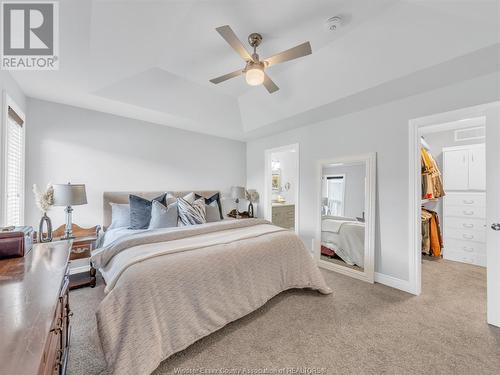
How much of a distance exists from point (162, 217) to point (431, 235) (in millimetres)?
4397

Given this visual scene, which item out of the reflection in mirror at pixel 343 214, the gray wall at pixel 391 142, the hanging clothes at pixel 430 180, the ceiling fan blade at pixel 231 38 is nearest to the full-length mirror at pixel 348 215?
the reflection in mirror at pixel 343 214

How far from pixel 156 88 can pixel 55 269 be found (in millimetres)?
2497

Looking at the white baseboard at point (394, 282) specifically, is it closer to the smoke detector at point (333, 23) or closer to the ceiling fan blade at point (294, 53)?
the ceiling fan blade at point (294, 53)

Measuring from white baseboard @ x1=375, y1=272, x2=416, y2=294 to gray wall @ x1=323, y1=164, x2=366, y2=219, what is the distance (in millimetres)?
838

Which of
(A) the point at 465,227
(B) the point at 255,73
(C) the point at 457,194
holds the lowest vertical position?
(A) the point at 465,227

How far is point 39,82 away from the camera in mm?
2412

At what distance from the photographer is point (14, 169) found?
2.40m

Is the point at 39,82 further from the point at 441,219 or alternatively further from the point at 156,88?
the point at 441,219

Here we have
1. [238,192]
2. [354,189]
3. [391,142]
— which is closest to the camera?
[391,142]

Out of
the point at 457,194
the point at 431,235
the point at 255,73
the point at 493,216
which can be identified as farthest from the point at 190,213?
the point at 457,194

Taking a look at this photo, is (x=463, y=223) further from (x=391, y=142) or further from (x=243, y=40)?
(x=243, y=40)

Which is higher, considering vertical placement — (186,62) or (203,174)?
(186,62)

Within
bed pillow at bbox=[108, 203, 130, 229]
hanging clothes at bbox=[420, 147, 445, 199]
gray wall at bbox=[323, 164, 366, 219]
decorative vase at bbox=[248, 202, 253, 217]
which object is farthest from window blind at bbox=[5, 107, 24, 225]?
hanging clothes at bbox=[420, 147, 445, 199]

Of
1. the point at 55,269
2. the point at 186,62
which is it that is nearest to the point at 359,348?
the point at 55,269
